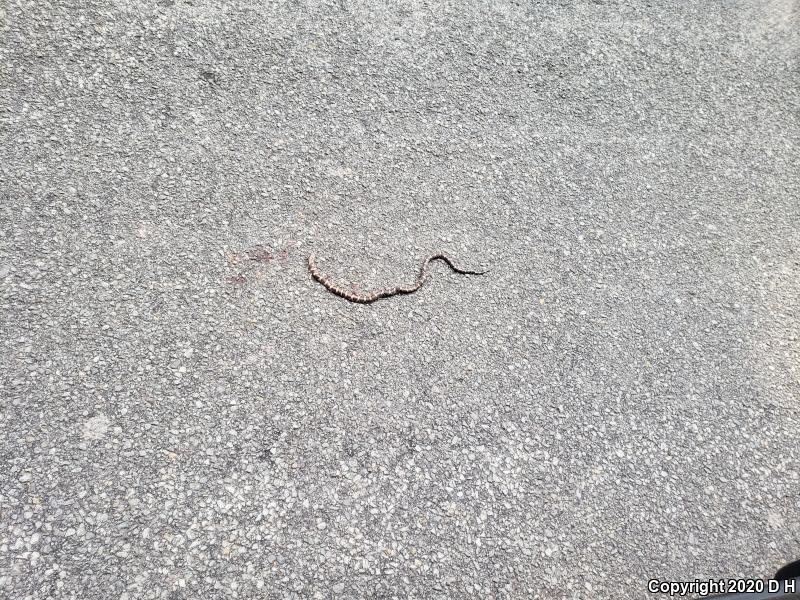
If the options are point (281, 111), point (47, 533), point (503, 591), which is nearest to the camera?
point (47, 533)

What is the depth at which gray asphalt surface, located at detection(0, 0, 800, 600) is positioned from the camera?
3.23 metres

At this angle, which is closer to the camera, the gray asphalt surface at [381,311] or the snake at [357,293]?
the gray asphalt surface at [381,311]

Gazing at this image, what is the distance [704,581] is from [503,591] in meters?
1.19

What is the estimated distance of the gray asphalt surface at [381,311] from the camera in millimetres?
3230

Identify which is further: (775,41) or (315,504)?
Result: (775,41)

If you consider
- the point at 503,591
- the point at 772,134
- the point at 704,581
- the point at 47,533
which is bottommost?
the point at 47,533

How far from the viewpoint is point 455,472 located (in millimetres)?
3576

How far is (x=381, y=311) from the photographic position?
417 cm

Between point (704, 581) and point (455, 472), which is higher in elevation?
point (704, 581)

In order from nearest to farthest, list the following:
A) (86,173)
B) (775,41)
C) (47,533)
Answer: (47,533)
(86,173)
(775,41)

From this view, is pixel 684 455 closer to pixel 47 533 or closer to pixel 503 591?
pixel 503 591

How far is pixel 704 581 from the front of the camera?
3.45m

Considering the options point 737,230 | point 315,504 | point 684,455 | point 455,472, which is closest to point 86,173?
point 315,504

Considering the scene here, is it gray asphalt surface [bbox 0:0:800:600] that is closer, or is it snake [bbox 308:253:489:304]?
gray asphalt surface [bbox 0:0:800:600]
